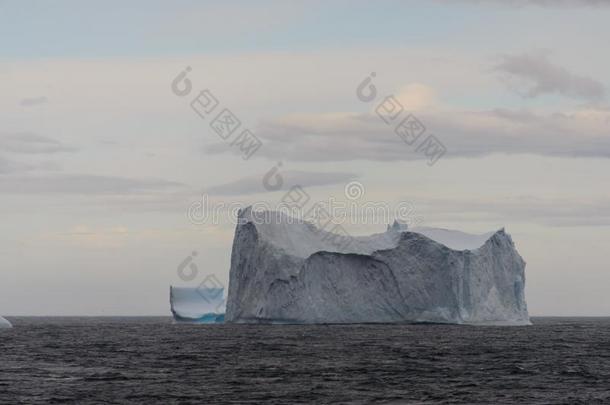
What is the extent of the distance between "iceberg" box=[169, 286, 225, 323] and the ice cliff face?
31.8 feet

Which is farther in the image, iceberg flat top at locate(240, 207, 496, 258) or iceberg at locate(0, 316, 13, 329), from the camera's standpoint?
iceberg at locate(0, 316, 13, 329)

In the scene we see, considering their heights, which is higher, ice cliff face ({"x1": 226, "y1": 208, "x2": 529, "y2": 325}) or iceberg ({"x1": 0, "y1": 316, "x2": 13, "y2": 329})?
ice cliff face ({"x1": 226, "y1": 208, "x2": 529, "y2": 325})

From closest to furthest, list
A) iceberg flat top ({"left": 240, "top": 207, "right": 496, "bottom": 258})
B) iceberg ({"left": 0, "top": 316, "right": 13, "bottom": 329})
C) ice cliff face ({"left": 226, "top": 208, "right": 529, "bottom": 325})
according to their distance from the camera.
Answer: ice cliff face ({"left": 226, "top": 208, "right": 529, "bottom": 325})
iceberg flat top ({"left": 240, "top": 207, "right": 496, "bottom": 258})
iceberg ({"left": 0, "top": 316, "right": 13, "bottom": 329})

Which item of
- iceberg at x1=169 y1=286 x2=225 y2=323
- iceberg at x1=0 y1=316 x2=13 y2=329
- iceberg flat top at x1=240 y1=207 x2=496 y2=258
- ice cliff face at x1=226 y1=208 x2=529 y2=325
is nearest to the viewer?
ice cliff face at x1=226 y1=208 x2=529 y2=325

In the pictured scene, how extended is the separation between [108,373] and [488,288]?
35.0 m

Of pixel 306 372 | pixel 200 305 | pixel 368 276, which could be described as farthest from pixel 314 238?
pixel 306 372

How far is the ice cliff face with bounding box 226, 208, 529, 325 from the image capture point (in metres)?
63.3

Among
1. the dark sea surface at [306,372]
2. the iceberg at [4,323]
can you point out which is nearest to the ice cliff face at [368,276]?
the dark sea surface at [306,372]

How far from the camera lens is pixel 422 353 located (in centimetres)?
4562

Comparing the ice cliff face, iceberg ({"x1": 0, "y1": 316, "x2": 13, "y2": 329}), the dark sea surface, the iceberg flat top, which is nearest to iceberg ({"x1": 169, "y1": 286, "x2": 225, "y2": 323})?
the ice cliff face

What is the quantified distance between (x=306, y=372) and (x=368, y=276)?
2960 centimetres

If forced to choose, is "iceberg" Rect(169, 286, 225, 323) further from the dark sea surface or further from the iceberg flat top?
the dark sea surface

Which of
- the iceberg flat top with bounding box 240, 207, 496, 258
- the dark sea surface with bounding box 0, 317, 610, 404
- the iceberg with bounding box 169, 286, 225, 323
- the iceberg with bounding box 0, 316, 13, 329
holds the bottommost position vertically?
the dark sea surface with bounding box 0, 317, 610, 404

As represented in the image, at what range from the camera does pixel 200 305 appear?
77125 millimetres
